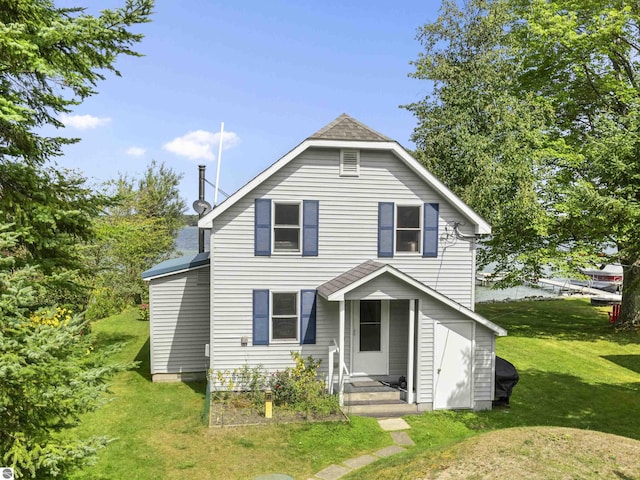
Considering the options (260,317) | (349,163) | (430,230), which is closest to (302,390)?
(260,317)

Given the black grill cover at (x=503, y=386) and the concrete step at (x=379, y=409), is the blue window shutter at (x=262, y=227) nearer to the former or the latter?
the concrete step at (x=379, y=409)

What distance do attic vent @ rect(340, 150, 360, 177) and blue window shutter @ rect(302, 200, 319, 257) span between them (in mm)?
1293

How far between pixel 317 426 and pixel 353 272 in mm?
4425

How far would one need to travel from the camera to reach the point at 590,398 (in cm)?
1427

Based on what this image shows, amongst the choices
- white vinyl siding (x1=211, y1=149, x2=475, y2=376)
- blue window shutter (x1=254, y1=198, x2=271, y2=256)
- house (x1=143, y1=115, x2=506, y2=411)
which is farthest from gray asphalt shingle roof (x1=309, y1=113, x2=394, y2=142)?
blue window shutter (x1=254, y1=198, x2=271, y2=256)

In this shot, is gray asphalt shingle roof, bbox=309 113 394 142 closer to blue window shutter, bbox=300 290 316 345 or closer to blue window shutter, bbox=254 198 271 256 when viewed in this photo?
blue window shutter, bbox=254 198 271 256

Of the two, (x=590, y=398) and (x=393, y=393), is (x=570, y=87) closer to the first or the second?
(x=590, y=398)

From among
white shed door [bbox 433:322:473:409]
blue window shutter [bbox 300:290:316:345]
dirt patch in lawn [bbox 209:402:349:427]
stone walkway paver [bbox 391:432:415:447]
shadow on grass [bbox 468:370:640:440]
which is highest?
blue window shutter [bbox 300:290:316:345]

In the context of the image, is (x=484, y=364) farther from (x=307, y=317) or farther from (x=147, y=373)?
(x=147, y=373)

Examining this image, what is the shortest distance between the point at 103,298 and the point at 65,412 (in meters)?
22.3

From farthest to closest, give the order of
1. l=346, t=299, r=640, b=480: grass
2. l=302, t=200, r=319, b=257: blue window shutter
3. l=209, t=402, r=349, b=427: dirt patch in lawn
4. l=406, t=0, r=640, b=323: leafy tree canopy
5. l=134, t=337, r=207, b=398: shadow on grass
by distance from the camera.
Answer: l=406, t=0, r=640, b=323: leafy tree canopy < l=134, t=337, r=207, b=398: shadow on grass < l=302, t=200, r=319, b=257: blue window shutter < l=209, t=402, r=349, b=427: dirt patch in lawn < l=346, t=299, r=640, b=480: grass

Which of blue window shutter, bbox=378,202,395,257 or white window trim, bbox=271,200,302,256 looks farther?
blue window shutter, bbox=378,202,395,257

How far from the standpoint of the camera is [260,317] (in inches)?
526

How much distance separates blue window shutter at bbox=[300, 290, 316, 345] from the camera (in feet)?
44.4
